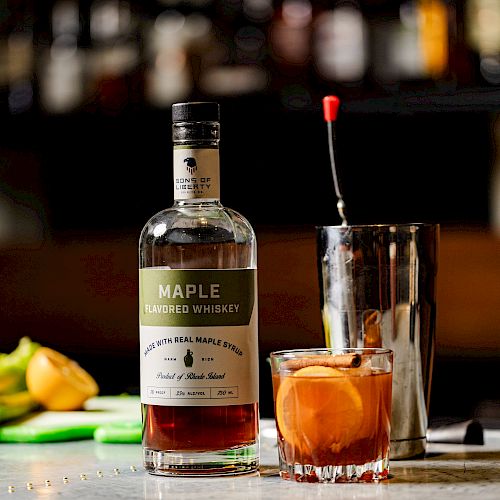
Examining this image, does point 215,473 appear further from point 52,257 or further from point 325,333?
point 52,257

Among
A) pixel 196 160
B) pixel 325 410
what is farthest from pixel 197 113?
pixel 325 410

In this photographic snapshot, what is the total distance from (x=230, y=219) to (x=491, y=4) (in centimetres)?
128

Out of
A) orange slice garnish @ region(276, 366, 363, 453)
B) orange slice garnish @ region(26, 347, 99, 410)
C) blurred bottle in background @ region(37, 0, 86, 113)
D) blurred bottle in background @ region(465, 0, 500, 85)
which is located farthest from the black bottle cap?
blurred bottle in background @ region(37, 0, 86, 113)

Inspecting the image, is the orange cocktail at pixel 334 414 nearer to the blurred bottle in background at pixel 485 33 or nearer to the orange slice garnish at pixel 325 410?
the orange slice garnish at pixel 325 410

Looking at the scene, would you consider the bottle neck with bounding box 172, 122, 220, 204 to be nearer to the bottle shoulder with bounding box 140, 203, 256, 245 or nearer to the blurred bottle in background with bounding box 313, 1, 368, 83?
the bottle shoulder with bounding box 140, 203, 256, 245

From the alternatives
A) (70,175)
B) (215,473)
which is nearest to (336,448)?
(215,473)

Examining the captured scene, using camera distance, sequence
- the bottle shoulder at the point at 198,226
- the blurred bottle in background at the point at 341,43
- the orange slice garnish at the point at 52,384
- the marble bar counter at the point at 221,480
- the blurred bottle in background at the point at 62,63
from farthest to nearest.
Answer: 1. the blurred bottle in background at the point at 62,63
2. the blurred bottle in background at the point at 341,43
3. the orange slice garnish at the point at 52,384
4. the bottle shoulder at the point at 198,226
5. the marble bar counter at the point at 221,480

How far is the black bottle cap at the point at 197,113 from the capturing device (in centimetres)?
127

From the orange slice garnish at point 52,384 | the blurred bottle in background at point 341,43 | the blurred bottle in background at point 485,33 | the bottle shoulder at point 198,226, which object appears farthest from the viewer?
the blurred bottle in background at point 341,43

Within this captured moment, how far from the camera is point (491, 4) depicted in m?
2.39

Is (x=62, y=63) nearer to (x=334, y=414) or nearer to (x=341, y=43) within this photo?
(x=341, y=43)

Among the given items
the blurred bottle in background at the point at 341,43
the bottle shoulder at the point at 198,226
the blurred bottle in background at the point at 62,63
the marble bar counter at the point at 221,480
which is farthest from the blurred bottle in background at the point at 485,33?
the bottle shoulder at the point at 198,226

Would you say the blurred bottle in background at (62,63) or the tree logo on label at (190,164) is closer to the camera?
the tree logo on label at (190,164)

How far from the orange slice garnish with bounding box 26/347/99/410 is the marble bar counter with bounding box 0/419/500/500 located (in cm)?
18
